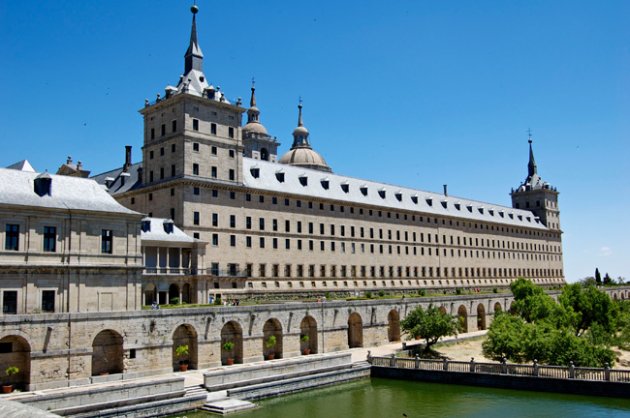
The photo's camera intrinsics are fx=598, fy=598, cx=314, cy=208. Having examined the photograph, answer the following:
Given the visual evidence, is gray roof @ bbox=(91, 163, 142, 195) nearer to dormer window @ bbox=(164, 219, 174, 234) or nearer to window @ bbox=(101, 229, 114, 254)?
dormer window @ bbox=(164, 219, 174, 234)

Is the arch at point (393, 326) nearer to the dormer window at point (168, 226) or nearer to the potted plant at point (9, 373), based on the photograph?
the dormer window at point (168, 226)

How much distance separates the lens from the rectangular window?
35031 millimetres

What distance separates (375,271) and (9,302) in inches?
2122

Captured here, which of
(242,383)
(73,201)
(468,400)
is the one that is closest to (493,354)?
(468,400)

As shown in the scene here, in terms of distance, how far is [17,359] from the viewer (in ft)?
113

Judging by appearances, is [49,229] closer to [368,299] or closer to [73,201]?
[73,201]

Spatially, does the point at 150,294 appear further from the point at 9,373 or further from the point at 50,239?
the point at 9,373

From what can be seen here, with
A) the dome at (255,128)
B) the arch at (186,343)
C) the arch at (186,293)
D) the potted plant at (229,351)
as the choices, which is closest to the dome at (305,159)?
the dome at (255,128)

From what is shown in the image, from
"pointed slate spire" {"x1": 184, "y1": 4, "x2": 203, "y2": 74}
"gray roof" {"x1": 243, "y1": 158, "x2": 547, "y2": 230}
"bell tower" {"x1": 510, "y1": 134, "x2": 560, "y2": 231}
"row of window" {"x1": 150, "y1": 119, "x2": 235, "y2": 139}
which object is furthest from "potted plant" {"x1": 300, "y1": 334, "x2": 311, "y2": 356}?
"bell tower" {"x1": 510, "y1": 134, "x2": 560, "y2": 231}

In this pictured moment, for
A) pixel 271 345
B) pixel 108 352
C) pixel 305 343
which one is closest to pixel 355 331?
pixel 305 343

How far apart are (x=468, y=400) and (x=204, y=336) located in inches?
731

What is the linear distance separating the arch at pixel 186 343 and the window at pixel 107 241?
288 inches

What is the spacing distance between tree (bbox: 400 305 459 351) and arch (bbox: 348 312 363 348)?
4174 millimetres

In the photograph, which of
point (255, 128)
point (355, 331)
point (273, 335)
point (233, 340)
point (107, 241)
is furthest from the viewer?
point (255, 128)
